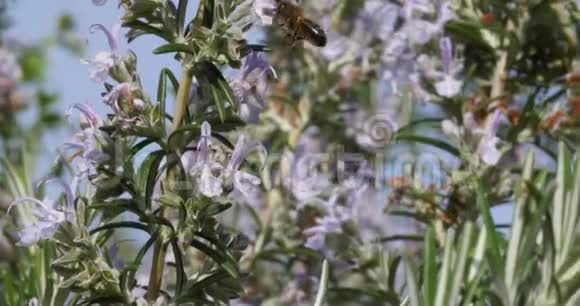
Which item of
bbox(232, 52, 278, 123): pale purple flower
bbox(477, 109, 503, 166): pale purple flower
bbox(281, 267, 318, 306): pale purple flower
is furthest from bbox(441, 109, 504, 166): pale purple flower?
bbox(232, 52, 278, 123): pale purple flower

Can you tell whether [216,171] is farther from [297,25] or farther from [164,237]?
[297,25]

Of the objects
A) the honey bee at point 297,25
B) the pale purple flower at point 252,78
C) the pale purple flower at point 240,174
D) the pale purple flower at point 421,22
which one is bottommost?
the pale purple flower at point 240,174

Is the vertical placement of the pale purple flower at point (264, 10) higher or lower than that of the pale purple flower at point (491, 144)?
higher

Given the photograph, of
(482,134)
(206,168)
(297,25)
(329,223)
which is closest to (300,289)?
(329,223)

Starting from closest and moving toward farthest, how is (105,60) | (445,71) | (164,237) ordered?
(164,237) → (105,60) → (445,71)

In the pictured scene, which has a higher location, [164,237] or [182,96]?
[182,96]

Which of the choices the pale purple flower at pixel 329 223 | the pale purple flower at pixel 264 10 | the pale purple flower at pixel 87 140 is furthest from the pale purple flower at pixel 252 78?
the pale purple flower at pixel 329 223

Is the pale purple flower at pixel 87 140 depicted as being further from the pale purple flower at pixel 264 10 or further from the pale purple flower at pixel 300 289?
the pale purple flower at pixel 300 289
